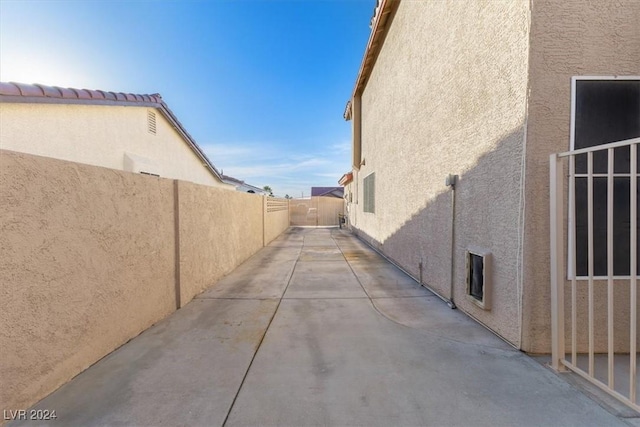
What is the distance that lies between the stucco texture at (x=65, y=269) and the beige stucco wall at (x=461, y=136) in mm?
4589

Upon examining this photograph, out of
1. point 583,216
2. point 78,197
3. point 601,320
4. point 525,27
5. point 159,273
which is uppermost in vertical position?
point 525,27

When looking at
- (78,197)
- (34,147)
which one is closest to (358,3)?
(34,147)

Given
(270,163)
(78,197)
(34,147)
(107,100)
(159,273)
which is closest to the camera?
(78,197)

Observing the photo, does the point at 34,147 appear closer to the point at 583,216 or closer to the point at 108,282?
the point at 108,282

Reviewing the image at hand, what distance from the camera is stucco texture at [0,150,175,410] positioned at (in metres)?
2.22

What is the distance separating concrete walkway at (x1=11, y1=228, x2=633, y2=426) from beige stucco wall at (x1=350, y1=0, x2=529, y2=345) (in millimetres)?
824

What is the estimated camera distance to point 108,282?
127 inches

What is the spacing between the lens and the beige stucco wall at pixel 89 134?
5562 mm

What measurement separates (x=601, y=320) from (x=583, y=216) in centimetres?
115

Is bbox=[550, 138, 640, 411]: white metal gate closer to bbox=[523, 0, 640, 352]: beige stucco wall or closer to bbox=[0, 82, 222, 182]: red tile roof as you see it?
bbox=[523, 0, 640, 352]: beige stucco wall

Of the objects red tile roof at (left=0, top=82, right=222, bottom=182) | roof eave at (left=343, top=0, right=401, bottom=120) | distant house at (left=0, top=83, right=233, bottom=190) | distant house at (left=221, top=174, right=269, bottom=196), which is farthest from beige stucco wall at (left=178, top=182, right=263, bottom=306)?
distant house at (left=221, top=174, right=269, bottom=196)

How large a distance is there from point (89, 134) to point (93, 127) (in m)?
0.24

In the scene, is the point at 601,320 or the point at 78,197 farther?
the point at 601,320

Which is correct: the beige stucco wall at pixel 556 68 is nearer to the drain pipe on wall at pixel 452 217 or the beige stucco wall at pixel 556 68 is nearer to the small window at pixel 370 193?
the drain pipe on wall at pixel 452 217
